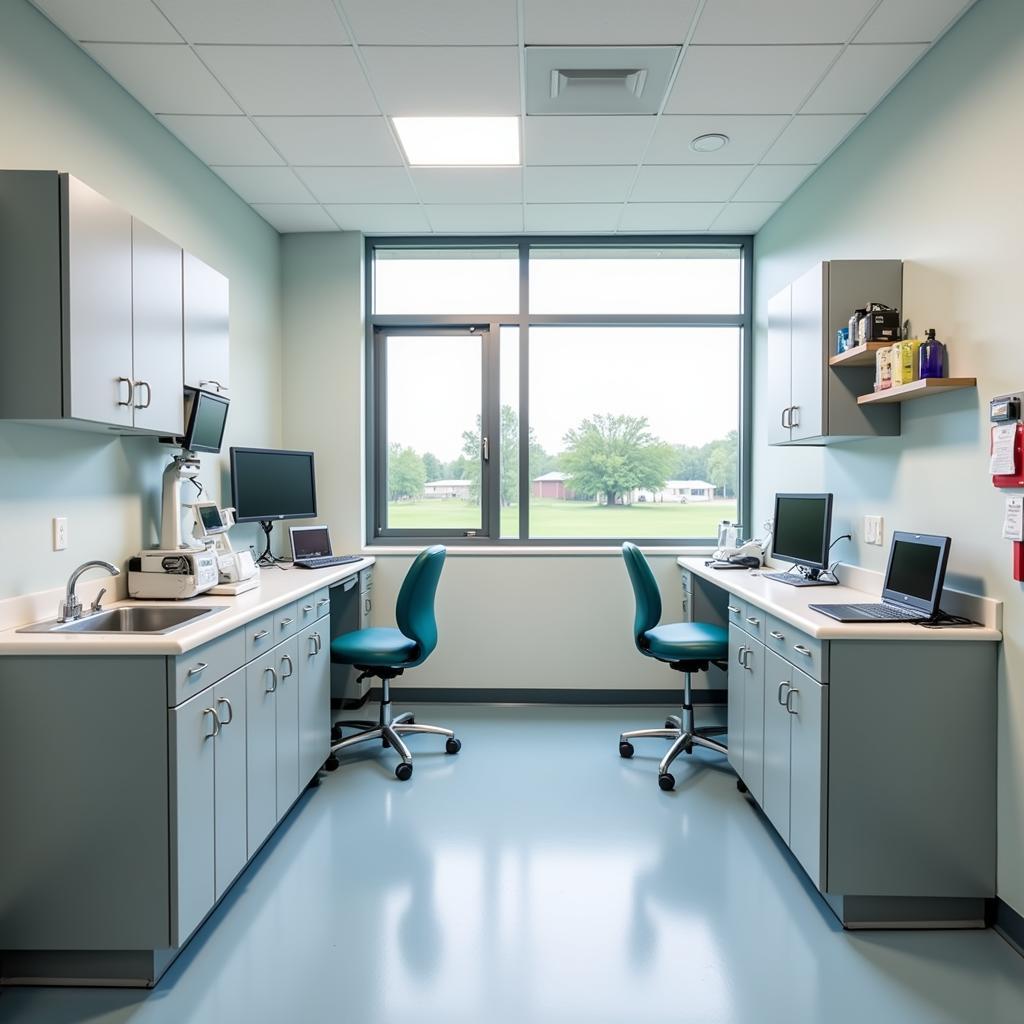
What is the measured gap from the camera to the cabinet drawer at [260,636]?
85.7 inches

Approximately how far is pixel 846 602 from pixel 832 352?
0.94 m

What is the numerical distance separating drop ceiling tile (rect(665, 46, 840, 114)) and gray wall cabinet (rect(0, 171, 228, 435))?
1.94 meters

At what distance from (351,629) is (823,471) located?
2582 millimetres

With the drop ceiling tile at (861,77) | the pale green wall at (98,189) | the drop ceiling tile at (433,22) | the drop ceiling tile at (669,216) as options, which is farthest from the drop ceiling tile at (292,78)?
the drop ceiling tile at (861,77)

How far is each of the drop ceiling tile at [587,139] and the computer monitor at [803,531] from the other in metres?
1.73

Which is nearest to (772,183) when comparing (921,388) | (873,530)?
(921,388)

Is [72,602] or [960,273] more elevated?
[960,273]

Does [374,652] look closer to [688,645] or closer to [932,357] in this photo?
[688,645]

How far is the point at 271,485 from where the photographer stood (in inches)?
133

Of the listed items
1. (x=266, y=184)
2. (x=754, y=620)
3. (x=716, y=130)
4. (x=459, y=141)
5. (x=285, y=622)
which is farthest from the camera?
(x=266, y=184)

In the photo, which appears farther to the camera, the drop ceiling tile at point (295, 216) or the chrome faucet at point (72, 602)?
the drop ceiling tile at point (295, 216)

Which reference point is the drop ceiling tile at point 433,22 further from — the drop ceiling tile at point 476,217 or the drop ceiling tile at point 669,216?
the drop ceiling tile at point 669,216

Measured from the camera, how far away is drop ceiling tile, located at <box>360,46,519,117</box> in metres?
2.27

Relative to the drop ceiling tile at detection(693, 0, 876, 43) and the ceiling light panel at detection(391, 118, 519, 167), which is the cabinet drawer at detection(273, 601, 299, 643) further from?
the drop ceiling tile at detection(693, 0, 876, 43)
